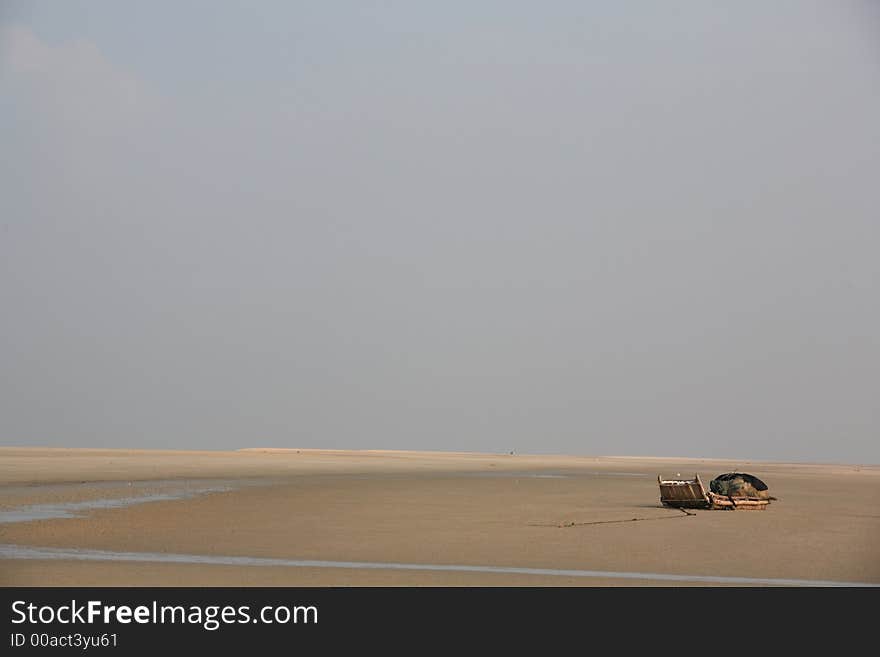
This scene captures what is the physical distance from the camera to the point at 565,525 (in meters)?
33.5

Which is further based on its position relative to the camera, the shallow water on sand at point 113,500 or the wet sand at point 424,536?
the shallow water on sand at point 113,500

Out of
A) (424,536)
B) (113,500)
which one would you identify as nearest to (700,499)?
(424,536)

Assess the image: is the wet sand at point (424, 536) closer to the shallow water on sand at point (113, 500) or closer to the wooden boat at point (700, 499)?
the shallow water on sand at point (113, 500)

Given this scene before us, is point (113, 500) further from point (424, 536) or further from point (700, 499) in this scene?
point (700, 499)
